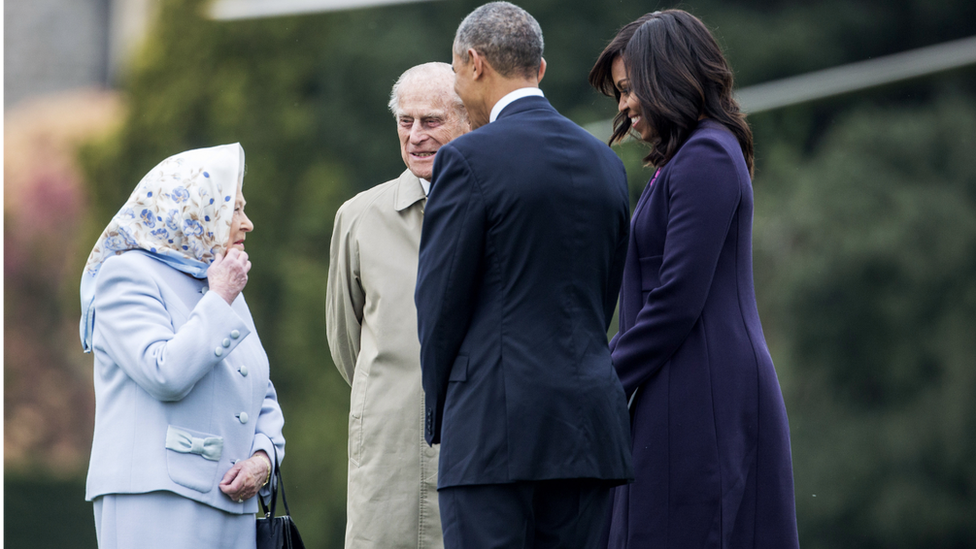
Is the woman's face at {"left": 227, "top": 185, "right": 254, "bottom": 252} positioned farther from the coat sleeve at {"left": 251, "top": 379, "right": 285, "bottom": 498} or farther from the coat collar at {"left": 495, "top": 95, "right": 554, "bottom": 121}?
the coat collar at {"left": 495, "top": 95, "right": 554, "bottom": 121}

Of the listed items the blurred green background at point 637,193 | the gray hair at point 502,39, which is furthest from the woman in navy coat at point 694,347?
the blurred green background at point 637,193

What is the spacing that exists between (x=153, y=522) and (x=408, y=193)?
120 cm

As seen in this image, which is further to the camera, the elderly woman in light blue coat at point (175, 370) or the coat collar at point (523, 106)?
the elderly woman in light blue coat at point (175, 370)

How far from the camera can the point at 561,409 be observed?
6.39 ft

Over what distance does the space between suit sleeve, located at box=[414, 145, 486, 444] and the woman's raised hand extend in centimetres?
58

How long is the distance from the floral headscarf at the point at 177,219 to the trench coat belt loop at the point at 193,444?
32 centimetres

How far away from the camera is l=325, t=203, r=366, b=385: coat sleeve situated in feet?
9.61

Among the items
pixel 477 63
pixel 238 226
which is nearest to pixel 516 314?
pixel 477 63

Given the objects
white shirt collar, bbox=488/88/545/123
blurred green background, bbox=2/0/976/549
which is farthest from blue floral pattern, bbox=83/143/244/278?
blurred green background, bbox=2/0/976/549

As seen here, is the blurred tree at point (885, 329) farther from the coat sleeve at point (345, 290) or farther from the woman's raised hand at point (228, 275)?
the woman's raised hand at point (228, 275)

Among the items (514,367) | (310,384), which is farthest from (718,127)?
(310,384)

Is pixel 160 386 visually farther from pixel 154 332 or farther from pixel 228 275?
pixel 228 275

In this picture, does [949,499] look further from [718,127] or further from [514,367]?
[514,367]

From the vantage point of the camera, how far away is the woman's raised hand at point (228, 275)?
236cm
